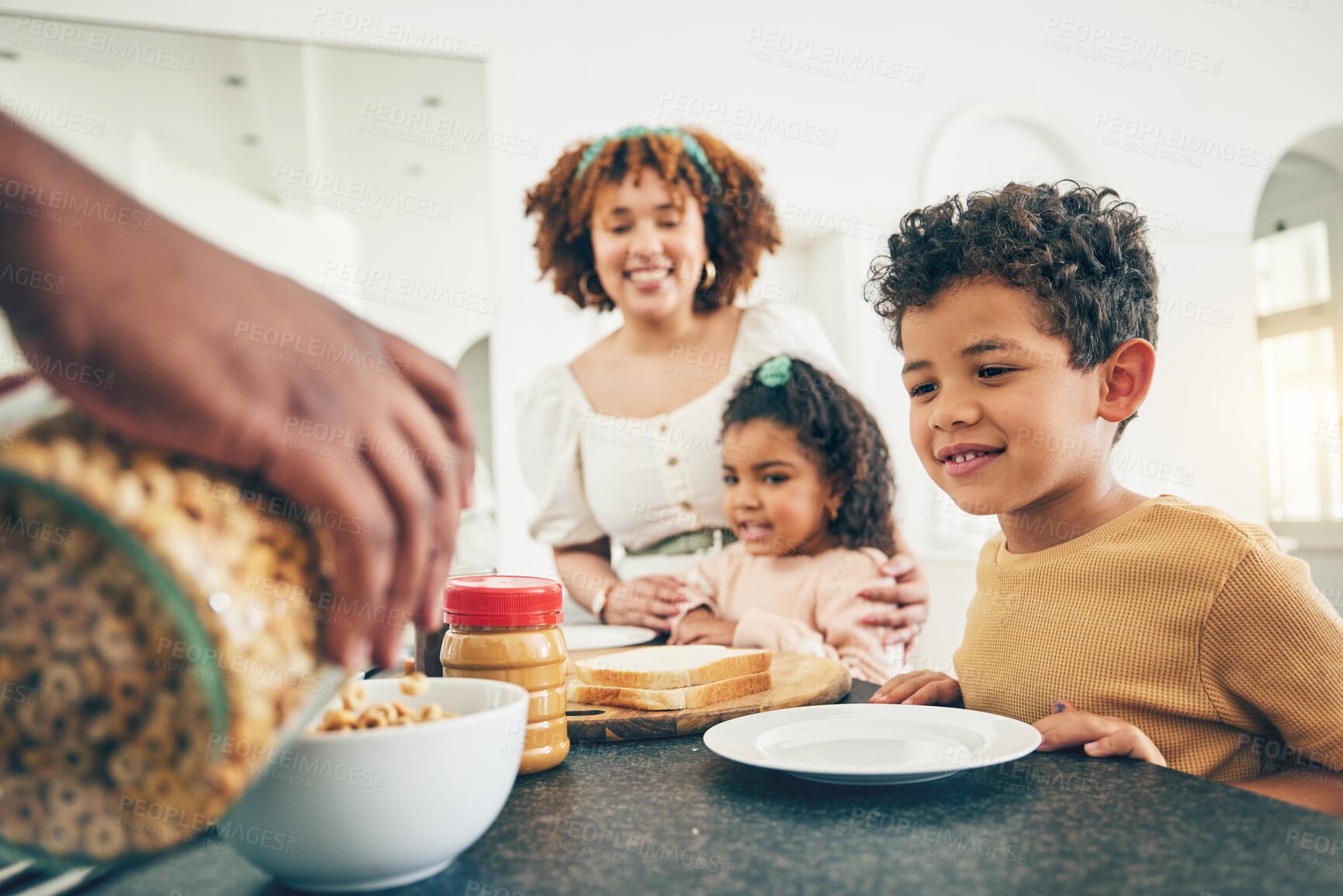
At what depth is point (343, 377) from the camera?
0.34m

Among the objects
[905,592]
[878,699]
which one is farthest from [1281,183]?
[878,699]

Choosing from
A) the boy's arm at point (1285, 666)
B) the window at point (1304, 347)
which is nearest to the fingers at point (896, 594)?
the boy's arm at point (1285, 666)

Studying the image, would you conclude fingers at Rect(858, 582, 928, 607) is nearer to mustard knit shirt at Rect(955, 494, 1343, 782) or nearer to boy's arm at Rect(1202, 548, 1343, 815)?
mustard knit shirt at Rect(955, 494, 1343, 782)

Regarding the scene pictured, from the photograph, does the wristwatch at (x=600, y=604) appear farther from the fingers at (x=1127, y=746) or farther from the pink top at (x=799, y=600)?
the fingers at (x=1127, y=746)

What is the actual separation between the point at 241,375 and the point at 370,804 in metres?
0.25

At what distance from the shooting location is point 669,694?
2.79 ft

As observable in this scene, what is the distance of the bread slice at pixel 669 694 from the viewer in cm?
86

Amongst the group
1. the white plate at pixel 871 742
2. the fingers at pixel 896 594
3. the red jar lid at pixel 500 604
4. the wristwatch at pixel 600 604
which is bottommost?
the wristwatch at pixel 600 604

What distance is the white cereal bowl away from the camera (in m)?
0.45

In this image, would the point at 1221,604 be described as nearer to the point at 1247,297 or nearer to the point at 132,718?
the point at 132,718

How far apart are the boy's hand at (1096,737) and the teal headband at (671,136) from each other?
66.6 inches

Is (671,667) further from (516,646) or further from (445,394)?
(445,394)

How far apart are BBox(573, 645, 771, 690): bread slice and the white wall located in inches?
78.9

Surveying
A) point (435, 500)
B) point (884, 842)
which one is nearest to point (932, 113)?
point (884, 842)
